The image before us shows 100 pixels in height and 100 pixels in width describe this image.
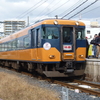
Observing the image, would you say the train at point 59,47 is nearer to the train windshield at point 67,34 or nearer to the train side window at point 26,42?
the train windshield at point 67,34

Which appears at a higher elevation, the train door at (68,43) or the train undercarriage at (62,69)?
the train door at (68,43)

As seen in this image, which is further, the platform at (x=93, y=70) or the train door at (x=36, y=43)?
the train door at (x=36, y=43)

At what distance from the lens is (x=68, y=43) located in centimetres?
1108

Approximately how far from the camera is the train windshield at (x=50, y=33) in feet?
35.6

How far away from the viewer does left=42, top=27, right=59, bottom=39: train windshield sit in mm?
10852

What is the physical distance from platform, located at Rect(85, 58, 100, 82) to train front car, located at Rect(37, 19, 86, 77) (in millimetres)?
557

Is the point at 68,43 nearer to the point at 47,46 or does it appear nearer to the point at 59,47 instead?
the point at 59,47

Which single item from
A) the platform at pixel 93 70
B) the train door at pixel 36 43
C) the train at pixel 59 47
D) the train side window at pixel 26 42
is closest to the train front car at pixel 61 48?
the train at pixel 59 47

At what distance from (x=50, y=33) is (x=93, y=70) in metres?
2.93

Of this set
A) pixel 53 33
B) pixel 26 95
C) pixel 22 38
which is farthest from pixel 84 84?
pixel 22 38

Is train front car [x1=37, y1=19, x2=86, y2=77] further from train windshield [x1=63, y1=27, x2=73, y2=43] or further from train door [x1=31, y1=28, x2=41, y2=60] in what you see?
train door [x1=31, y1=28, x2=41, y2=60]

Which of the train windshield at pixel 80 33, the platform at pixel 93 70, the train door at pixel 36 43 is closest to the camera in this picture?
the platform at pixel 93 70

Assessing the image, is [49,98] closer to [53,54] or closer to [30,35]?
[53,54]

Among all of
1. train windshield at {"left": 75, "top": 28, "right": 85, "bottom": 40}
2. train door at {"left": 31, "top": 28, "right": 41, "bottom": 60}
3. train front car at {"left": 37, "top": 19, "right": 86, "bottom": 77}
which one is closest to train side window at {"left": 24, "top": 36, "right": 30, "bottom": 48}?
train door at {"left": 31, "top": 28, "right": 41, "bottom": 60}
